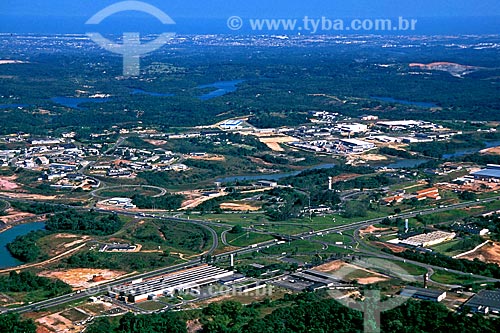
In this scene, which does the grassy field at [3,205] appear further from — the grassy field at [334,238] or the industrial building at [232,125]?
the industrial building at [232,125]

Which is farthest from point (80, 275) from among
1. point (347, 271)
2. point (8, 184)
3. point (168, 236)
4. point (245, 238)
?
point (8, 184)

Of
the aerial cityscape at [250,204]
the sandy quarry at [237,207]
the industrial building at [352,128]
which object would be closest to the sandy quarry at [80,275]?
the aerial cityscape at [250,204]

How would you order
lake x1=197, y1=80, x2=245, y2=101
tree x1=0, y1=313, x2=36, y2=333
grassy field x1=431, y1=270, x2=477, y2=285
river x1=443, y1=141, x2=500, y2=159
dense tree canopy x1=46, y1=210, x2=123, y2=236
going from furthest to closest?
lake x1=197, y1=80, x2=245, y2=101, river x1=443, y1=141, x2=500, y2=159, dense tree canopy x1=46, y1=210, x2=123, y2=236, grassy field x1=431, y1=270, x2=477, y2=285, tree x1=0, y1=313, x2=36, y2=333

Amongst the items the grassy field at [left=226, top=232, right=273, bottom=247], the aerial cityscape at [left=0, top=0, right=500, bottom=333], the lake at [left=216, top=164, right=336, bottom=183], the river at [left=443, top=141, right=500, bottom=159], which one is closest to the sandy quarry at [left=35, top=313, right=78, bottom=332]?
the aerial cityscape at [left=0, top=0, right=500, bottom=333]

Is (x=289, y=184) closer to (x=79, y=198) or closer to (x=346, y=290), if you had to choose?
(x=79, y=198)

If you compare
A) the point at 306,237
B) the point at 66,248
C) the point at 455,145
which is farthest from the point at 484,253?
the point at 455,145

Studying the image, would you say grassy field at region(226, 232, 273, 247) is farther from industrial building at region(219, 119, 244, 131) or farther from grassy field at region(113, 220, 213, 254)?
industrial building at region(219, 119, 244, 131)
